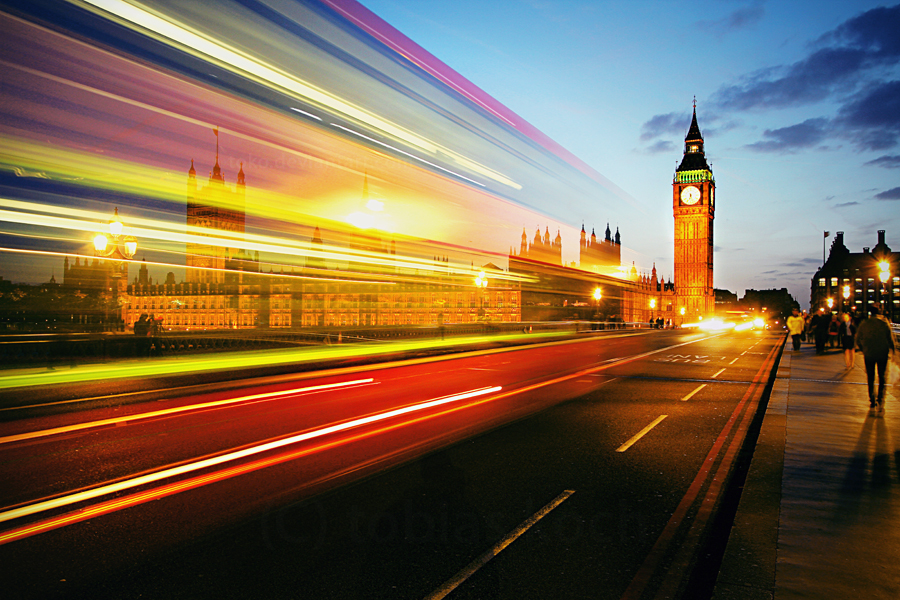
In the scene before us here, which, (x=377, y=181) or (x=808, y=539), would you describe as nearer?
(x=808, y=539)

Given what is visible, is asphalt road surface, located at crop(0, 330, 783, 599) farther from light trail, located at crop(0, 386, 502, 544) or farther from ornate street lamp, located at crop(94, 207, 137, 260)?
ornate street lamp, located at crop(94, 207, 137, 260)

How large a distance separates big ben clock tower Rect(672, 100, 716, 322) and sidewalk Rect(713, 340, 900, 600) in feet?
485

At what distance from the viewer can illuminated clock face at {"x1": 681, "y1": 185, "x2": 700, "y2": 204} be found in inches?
5876

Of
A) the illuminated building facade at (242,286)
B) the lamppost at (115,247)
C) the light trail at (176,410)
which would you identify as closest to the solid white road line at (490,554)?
the light trail at (176,410)

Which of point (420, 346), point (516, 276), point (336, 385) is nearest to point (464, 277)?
point (420, 346)

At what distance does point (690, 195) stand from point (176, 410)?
161m

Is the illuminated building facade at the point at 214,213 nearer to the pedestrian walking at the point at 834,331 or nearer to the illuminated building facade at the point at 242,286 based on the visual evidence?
the illuminated building facade at the point at 242,286

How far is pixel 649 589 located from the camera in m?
3.59

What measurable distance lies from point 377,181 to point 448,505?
A: 13.5 meters

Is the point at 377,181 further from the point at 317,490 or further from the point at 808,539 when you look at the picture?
the point at 808,539

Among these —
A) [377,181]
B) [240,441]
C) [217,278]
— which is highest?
[377,181]

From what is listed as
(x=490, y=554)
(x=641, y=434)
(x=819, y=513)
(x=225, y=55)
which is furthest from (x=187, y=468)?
(x=225, y=55)

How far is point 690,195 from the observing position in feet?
492

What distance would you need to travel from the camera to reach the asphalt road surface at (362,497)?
3717 mm
